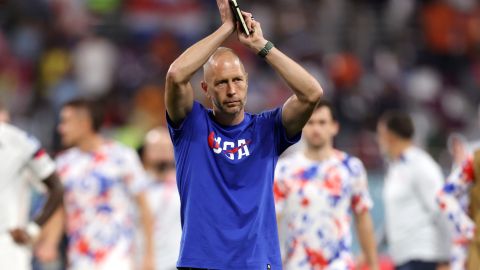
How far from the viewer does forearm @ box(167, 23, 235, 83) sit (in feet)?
23.0

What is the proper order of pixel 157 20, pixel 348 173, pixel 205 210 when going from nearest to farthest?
pixel 205 210, pixel 348 173, pixel 157 20

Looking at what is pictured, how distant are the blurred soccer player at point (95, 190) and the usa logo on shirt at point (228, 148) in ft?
15.6

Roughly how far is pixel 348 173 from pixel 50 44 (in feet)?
36.9

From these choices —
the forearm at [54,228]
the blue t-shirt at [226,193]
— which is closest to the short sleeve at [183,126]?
the blue t-shirt at [226,193]

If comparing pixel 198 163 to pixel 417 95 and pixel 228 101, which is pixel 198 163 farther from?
pixel 417 95

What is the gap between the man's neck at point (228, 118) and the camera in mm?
7324

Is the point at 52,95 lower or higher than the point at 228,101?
higher

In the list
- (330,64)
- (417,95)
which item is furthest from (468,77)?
(330,64)

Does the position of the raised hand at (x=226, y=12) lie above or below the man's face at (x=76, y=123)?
below

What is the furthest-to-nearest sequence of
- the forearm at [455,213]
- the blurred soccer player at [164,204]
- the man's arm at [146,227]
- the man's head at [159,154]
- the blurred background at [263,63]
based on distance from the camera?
the blurred background at [263,63]
the man's head at [159,154]
the blurred soccer player at [164,204]
the man's arm at [146,227]
the forearm at [455,213]

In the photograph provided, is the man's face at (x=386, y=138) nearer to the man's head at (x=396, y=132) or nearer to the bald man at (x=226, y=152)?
the man's head at (x=396, y=132)

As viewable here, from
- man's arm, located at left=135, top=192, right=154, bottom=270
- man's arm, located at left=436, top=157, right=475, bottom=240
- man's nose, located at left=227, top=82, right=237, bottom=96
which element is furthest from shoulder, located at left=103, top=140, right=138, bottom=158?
man's nose, located at left=227, top=82, right=237, bottom=96

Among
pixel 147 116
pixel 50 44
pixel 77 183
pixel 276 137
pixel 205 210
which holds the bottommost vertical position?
pixel 205 210

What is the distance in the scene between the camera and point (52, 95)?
64.5 feet
